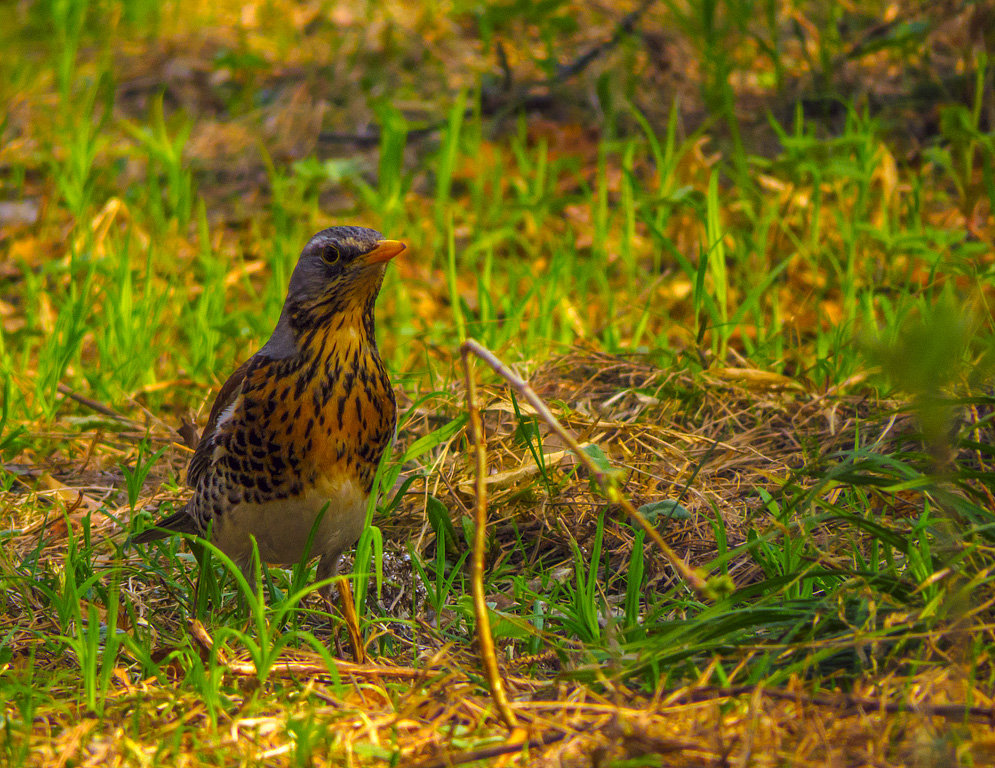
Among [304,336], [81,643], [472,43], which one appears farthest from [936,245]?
[472,43]

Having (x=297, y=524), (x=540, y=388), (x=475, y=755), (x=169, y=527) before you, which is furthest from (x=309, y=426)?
(x=540, y=388)

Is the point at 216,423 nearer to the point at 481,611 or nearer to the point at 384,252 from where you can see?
the point at 384,252

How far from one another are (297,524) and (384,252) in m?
0.86

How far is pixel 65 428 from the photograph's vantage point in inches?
190

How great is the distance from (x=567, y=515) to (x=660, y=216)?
236cm

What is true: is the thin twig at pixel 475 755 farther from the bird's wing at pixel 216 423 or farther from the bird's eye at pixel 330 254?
the bird's eye at pixel 330 254

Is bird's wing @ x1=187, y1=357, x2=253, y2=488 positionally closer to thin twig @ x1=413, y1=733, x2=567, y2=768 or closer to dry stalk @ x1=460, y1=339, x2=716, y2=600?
dry stalk @ x1=460, y1=339, x2=716, y2=600

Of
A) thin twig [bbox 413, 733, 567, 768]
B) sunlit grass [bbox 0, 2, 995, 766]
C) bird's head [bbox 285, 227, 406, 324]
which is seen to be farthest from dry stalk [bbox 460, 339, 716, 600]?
bird's head [bbox 285, 227, 406, 324]

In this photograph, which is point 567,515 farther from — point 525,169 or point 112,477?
point 525,169

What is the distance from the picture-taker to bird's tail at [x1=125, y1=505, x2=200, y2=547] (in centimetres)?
370

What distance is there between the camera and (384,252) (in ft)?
11.6

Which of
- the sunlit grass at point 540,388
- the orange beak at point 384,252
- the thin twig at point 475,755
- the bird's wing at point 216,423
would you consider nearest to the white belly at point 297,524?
the sunlit grass at point 540,388

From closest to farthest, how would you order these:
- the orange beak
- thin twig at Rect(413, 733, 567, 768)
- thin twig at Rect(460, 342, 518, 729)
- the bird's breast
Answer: thin twig at Rect(413, 733, 567, 768)
thin twig at Rect(460, 342, 518, 729)
the bird's breast
the orange beak

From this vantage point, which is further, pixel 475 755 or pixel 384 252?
pixel 384 252
